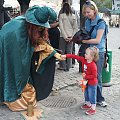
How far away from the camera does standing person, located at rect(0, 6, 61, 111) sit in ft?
16.2

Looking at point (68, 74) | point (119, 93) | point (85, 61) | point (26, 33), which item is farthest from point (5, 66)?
point (68, 74)

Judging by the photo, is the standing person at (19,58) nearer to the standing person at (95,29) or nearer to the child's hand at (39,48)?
the child's hand at (39,48)

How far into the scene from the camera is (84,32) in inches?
211

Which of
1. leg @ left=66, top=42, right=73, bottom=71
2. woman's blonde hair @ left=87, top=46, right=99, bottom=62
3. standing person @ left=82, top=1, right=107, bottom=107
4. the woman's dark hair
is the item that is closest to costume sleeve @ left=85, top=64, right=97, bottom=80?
woman's blonde hair @ left=87, top=46, right=99, bottom=62

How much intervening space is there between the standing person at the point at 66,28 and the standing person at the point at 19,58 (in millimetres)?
3064

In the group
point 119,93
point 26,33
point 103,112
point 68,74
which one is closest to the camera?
point 26,33

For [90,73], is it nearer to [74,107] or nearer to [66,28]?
[74,107]

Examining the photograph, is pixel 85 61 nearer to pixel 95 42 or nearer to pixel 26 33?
pixel 95 42

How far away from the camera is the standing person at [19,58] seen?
194 inches

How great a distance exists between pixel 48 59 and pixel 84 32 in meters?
0.77

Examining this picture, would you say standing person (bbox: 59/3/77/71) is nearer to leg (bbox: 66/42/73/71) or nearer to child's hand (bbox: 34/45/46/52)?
leg (bbox: 66/42/73/71)

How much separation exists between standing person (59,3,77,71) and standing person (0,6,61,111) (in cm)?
306

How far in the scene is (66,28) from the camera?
823 centimetres

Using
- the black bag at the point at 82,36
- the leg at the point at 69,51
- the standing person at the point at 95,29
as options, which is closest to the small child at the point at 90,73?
the standing person at the point at 95,29
